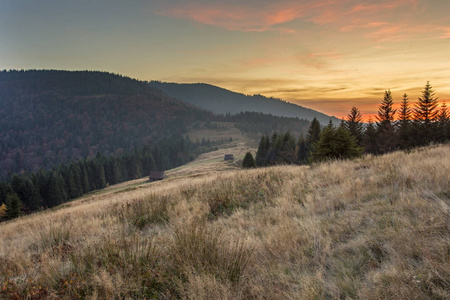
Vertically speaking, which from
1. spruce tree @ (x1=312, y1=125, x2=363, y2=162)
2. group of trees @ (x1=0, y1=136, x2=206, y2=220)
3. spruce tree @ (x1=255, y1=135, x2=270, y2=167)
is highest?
spruce tree @ (x1=312, y1=125, x2=363, y2=162)

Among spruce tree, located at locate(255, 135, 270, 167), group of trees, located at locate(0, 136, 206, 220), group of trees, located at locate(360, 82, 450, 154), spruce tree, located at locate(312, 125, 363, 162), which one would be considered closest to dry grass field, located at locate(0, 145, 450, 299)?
spruce tree, located at locate(312, 125, 363, 162)

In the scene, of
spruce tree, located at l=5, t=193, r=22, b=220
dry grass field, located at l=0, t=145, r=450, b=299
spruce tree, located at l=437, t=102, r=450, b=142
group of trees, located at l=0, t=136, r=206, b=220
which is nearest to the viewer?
dry grass field, located at l=0, t=145, r=450, b=299

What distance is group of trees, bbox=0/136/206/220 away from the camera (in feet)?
213

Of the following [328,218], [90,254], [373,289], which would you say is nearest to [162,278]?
[90,254]

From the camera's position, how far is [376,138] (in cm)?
5162

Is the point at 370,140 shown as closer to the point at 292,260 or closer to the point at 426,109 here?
the point at 426,109

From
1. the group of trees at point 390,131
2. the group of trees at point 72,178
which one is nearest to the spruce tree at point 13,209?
the group of trees at point 72,178

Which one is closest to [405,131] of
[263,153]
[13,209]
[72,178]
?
[263,153]

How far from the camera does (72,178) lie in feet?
261

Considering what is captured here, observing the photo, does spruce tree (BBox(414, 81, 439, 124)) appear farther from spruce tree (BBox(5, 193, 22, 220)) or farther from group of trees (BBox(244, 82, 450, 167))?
spruce tree (BBox(5, 193, 22, 220))

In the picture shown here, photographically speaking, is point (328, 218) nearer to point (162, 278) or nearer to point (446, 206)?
point (446, 206)

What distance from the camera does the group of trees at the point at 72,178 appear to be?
6494cm

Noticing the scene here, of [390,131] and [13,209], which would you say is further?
[390,131]

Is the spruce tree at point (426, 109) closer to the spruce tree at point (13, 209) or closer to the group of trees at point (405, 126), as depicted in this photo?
the group of trees at point (405, 126)
